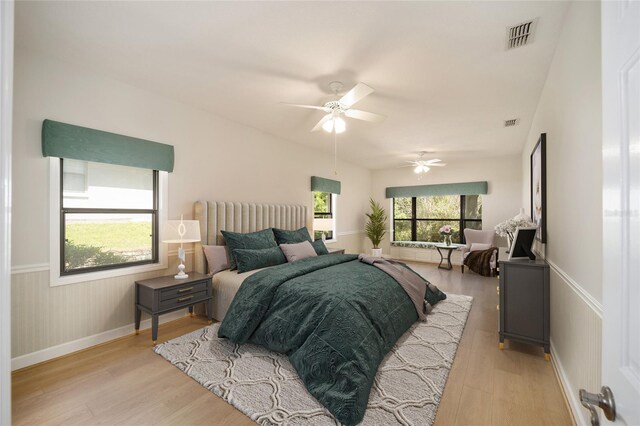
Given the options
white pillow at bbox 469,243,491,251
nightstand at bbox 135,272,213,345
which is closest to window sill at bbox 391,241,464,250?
white pillow at bbox 469,243,491,251

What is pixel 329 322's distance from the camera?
2.17 meters

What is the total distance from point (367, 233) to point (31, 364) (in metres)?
6.39

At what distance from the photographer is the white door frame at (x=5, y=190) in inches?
29.5

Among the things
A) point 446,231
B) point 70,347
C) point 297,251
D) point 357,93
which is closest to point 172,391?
point 70,347

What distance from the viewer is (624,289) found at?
62 cm

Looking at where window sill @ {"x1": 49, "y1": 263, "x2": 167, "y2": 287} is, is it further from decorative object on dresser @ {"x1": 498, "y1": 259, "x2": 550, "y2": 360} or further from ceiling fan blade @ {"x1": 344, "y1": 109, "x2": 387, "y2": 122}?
decorative object on dresser @ {"x1": 498, "y1": 259, "x2": 550, "y2": 360}

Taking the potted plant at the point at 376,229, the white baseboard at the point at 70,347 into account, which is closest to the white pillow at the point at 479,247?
the potted plant at the point at 376,229

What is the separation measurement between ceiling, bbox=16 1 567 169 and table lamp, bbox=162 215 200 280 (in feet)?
4.83

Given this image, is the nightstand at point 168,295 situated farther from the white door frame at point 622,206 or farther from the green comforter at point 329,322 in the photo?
the white door frame at point 622,206

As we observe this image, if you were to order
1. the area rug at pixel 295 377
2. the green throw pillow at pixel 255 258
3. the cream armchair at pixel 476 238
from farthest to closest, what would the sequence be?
the cream armchair at pixel 476 238, the green throw pillow at pixel 255 258, the area rug at pixel 295 377

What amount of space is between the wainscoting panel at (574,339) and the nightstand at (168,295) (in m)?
3.18

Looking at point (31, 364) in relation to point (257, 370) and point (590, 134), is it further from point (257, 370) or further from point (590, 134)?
point (590, 134)

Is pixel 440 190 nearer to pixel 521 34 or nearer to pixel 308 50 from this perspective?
pixel 521 34

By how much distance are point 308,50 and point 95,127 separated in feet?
7.20
